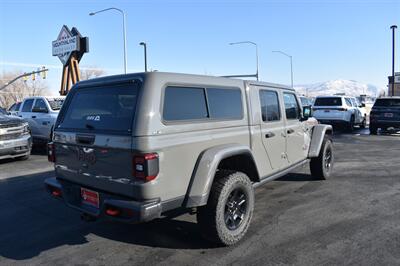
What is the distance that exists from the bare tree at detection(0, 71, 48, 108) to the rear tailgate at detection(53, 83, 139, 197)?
79537 millimetres

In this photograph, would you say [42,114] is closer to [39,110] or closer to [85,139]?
[39,110]

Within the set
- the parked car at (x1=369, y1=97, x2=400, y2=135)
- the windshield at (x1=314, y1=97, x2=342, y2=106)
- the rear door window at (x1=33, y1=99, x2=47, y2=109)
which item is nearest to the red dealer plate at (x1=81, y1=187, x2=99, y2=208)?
the rear door window at (x1=33, y1=99, x2=47, y2=109)

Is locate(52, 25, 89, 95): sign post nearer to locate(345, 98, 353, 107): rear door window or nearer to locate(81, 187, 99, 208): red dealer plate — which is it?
locate(345, 98, 353, 107): rear door window

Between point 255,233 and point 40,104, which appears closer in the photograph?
point 255,233

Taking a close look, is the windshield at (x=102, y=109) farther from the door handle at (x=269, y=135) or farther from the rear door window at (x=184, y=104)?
the door handle at (x=269, y=135)

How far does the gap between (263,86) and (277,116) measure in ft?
1.86

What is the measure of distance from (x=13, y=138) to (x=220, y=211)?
7.98 m

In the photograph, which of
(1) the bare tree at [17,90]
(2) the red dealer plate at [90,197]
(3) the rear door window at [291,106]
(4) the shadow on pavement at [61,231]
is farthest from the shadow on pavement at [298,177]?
(1) the bare tree at [17,90]

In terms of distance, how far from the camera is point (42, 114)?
1224cm

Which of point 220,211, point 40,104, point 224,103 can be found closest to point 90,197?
point 220,211

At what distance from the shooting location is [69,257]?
4.01 meters

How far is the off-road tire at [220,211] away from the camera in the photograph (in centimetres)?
400

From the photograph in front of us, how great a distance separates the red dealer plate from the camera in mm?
3900

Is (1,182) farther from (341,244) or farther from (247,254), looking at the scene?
(341,244)
